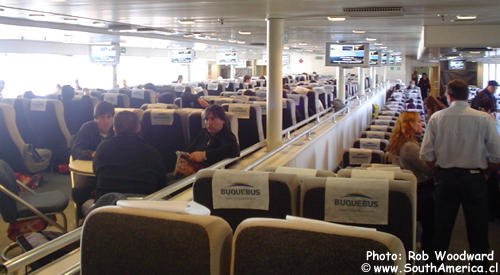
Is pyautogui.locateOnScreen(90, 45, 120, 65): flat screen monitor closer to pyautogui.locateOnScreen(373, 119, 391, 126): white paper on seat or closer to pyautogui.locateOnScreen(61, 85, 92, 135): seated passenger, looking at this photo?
pyautogui.locateOnScreen(61, 85, 92, 135): seated passenger

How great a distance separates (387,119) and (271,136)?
12.7ft

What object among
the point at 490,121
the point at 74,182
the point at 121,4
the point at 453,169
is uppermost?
the point at 121,4

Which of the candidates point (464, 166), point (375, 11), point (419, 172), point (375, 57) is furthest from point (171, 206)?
point (375, 57)

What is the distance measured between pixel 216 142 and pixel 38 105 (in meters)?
4.23

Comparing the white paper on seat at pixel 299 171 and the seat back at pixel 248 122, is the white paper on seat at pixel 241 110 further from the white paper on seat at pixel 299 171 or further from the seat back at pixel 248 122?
the white paper on seat at pixel 299 171

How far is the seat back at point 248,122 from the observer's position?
Result: 6746 millimetres

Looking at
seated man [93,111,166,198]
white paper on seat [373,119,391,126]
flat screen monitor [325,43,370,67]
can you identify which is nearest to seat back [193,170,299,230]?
seated man [93,111,166,198]

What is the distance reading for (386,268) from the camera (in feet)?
4.56

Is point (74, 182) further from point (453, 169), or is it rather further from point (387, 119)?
point (387, 119)

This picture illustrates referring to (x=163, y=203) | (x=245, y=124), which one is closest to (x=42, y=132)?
(x=245, y=124)

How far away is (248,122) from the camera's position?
6.89 metres

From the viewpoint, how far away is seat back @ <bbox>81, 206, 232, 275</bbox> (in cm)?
153

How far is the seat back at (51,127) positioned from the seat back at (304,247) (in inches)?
280

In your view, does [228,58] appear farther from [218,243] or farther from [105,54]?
[218,243]
